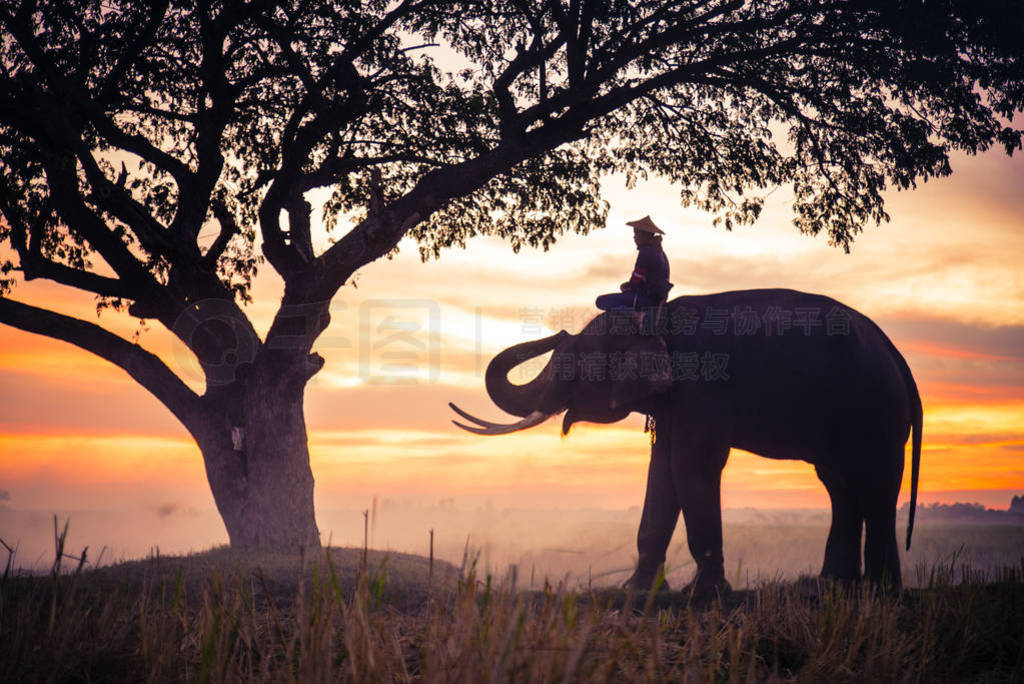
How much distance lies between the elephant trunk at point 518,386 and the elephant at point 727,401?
1cm

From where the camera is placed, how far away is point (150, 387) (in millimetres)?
12750

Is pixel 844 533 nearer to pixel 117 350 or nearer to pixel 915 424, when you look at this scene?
pixel 915 424

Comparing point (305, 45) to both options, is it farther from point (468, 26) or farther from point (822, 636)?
point (822, 636)

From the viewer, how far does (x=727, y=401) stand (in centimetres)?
861

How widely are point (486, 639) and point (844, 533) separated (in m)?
6.91

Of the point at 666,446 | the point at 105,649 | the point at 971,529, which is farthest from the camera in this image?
the point at 971,529

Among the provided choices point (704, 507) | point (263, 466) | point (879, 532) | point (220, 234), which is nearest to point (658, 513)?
point (704, 507)

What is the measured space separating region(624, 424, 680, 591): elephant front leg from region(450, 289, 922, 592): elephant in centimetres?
1

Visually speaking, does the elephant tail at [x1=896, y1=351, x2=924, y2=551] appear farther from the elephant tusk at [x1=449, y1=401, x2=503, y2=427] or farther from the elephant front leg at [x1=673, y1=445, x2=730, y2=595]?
the elephant tusk at [x1=449, y1=401, x2=503, y2=427]

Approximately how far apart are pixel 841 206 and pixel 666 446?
6.97 m

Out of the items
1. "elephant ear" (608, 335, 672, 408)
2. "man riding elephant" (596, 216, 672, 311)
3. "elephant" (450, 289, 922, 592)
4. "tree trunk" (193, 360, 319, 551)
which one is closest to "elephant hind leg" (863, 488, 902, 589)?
"elephant" (450, 289, 922, 592)

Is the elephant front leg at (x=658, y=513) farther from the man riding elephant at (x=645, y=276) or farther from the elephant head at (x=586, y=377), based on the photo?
the man riding elephant at (x=645, y=276)

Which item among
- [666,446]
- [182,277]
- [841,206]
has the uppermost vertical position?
[841,206]

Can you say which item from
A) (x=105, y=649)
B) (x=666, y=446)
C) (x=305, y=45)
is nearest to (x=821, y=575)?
(x=666, y=446)
